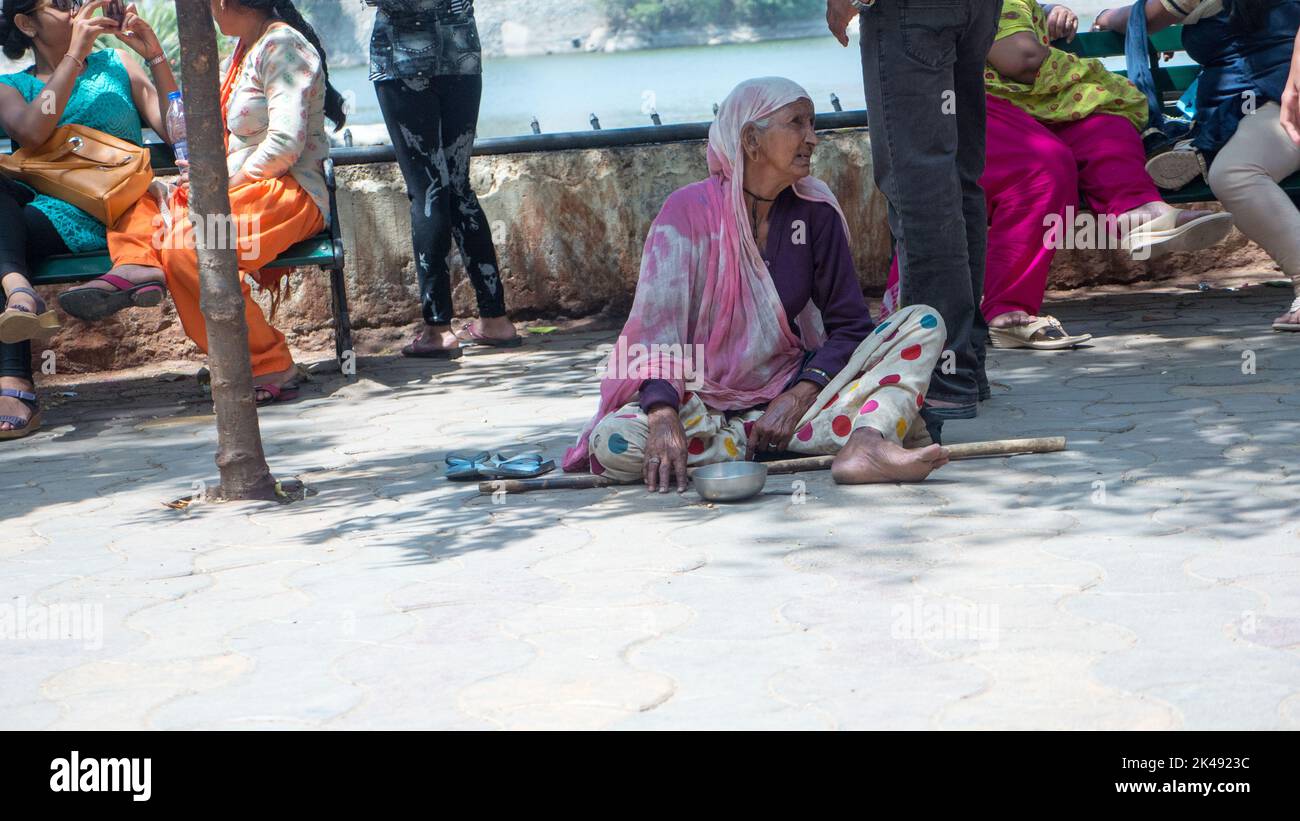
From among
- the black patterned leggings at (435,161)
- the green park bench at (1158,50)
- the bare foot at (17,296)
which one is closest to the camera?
the bare foot at (17,296)

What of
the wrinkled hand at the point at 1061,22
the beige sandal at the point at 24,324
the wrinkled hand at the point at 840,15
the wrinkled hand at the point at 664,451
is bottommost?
the wrinkled hand at the point at 664,451

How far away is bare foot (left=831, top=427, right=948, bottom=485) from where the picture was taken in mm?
4168

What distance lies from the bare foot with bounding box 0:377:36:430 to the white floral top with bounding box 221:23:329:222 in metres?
1.20

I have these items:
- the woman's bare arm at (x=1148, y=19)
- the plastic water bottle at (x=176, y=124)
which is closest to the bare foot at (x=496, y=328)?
the plastic water bottle at (x=176, y=124)

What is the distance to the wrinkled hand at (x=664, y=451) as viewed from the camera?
14.1 feet

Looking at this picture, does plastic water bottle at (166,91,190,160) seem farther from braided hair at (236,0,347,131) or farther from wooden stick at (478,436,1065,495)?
wooden stick at (478,436,1065,495)

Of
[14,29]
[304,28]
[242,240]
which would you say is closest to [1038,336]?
[242,240]

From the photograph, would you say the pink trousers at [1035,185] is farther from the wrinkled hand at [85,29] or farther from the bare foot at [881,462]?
the wrinkled hand at [85,29]

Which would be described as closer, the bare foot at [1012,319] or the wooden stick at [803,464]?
the wooden stick at [803,464]

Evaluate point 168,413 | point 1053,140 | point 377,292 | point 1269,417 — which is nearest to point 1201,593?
point 1269,417

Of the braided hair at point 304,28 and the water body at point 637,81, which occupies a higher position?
the water body at point 637,81

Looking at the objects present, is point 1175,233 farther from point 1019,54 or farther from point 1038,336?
point 1019,54

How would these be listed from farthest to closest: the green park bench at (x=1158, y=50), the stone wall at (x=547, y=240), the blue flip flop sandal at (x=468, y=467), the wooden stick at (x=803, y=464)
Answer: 1. the stone wall at (x=547, y=240)
2. the green park bench at (x=1158, y=50)
3. the blue flip flop sandal at (x=468, y=467)
4. the wooden stick at (x=803, y=464)

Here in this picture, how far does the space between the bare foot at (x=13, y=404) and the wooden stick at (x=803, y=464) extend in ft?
7.81
